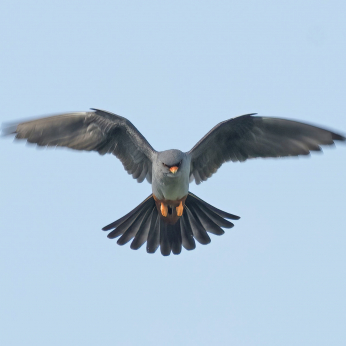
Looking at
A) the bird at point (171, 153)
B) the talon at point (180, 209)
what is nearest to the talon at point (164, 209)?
the bird at point (171, 153)

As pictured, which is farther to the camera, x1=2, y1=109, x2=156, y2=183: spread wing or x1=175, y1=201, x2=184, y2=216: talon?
x1=175, y1=201, x2=184, y2=216: talon

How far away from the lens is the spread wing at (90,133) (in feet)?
40.6

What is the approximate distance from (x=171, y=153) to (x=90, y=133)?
67.3 inches

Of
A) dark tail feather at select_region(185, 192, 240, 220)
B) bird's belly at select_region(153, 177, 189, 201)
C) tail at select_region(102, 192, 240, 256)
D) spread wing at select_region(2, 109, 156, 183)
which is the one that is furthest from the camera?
tail at select_region(102, 192, 240, 256)

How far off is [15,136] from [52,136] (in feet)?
2.09

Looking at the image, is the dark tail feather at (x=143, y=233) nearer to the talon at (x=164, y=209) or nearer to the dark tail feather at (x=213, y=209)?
the talon at (x=164, y=209)

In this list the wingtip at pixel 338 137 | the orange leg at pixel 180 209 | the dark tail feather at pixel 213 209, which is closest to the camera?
the wingtip at pixel 338 137

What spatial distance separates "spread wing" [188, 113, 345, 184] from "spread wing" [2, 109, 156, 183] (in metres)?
0.99

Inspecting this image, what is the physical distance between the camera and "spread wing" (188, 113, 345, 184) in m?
12.1

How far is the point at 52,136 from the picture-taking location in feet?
41.1

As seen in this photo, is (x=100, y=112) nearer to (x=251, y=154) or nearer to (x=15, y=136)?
(x=15, y=136)

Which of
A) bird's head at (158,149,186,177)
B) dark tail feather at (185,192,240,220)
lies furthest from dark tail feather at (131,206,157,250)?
bird's head at (158,149,186,177)

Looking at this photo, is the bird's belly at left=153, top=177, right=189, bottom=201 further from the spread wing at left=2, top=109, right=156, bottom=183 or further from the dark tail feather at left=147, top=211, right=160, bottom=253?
the dark tail feather at left=147, top=211, right=160, bottom=253

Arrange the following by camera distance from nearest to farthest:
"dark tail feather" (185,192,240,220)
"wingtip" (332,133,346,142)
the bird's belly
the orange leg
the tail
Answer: "wingtip" (332,133,346,142), the bird's belly, the orange leg, "dark tail feather" (185,192,240,220), the tail
